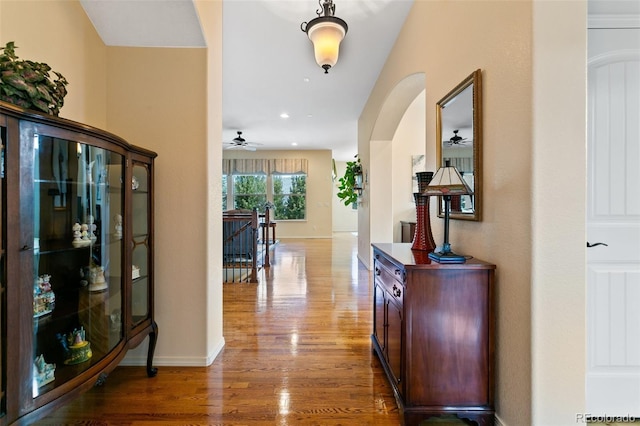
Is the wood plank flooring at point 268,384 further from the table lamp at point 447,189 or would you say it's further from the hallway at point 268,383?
the table lamp at point 447,189

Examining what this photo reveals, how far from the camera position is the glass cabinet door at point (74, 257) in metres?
1.32

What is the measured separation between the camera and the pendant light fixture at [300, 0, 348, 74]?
259cm

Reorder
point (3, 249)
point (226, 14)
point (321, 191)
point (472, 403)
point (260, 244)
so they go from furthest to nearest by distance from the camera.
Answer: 1. point (321, 191)
2. point (260, 244)
3. point (226, 14)
4. point (472, 403)
5. point (3, 249)

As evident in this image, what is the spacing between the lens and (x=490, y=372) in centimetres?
154

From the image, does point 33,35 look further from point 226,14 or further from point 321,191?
point 321,191

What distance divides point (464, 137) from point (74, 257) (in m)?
2.41

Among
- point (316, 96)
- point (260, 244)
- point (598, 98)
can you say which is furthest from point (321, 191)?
point (598, 98)

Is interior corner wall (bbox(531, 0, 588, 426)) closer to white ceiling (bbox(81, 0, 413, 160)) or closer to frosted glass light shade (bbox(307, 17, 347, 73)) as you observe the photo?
frosted glass light shade (bbox(307, 17, 347, 73))

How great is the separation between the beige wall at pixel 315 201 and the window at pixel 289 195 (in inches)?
8.6

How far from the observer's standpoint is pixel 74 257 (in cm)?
160

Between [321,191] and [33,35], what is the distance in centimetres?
904

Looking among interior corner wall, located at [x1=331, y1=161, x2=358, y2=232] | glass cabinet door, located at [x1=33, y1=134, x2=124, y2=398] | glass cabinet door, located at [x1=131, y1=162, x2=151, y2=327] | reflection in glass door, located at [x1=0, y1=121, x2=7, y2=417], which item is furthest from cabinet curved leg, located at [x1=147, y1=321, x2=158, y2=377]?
interior corner wall, located at [x1=331, y1=161, x2=358, y2=232]

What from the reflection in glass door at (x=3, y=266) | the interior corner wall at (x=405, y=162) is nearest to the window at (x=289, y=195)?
the interior corner wall at (x=405, y=162)

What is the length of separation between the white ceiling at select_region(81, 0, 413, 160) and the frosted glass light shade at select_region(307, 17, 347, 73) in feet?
1.09
